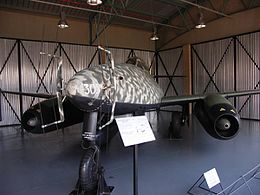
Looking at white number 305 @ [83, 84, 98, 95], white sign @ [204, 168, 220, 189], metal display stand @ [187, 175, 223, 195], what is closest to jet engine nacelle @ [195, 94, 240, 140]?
metal display stand @ [187, 175, 223, 195]

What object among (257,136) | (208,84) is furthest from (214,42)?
(257,136)

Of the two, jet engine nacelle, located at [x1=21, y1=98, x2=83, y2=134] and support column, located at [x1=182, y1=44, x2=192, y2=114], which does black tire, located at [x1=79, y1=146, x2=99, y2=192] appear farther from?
support column, located at [x1=182, y1=44, x2=192, y2=114]

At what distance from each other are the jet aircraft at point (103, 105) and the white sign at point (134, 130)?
16 cm

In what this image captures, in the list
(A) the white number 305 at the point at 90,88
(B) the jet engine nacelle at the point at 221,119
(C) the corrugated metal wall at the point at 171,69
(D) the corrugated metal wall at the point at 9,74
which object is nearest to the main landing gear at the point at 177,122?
(B) the jet engine nacelle at the point at 221,119

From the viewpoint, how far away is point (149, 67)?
682 centimetres

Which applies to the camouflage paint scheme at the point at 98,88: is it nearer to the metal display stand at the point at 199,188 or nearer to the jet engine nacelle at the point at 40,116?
the metal display stand at the point at 199,188

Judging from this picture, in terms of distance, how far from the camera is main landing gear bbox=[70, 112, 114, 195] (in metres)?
2.85

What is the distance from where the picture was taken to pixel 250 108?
1109cm

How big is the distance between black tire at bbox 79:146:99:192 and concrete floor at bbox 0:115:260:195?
27.2 inches

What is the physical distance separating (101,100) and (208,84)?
11.2 meters

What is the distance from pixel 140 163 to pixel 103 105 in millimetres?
2327

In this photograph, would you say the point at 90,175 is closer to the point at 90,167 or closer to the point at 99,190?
the point at 90,167

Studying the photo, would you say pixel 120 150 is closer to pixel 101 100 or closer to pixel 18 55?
pixel 101 100

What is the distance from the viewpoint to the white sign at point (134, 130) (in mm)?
2521
